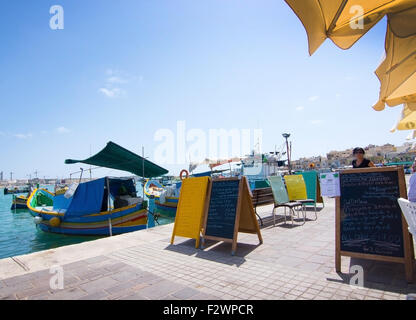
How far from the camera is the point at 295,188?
25.8 ft

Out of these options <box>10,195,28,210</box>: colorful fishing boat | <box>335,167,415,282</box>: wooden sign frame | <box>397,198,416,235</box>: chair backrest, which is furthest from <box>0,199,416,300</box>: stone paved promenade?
<box>10,195,28,210</box>: colorful fishing boat

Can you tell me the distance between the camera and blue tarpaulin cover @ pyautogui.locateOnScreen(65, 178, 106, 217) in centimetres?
1047

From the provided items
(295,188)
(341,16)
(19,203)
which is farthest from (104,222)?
(19,203)

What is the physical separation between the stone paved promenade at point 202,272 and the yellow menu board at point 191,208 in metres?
0.30

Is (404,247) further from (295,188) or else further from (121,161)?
(121,161)

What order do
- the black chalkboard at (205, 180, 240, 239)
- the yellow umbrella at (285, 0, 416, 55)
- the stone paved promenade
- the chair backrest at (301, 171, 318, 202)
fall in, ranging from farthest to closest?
the chair backrest at (301, 171, 318, 202)
the black chalkboard at (205, 180, 240, 239)
the stone paved promenade
the yellow umbrella at (285, 0, 416, 55)

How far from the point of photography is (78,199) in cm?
1097

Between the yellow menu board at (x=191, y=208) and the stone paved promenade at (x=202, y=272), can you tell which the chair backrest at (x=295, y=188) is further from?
the yellow menu board at (x=191, y=208)

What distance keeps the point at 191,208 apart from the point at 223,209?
752mm

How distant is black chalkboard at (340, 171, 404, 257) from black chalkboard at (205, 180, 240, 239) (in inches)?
69.9

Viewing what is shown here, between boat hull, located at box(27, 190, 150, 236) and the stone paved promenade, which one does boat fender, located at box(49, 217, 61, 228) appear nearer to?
boat hull, located at box(27, 190, 150, 236)

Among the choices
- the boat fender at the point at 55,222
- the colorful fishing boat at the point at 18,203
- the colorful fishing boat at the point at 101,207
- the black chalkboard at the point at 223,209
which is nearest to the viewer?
the black chalkboard at the point at 223,209

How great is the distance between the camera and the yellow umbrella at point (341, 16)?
2463 mm

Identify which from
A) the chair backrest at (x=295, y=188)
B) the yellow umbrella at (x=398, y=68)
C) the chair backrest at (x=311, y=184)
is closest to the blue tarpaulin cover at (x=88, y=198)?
the chair backrest at (x=295, y=188)
